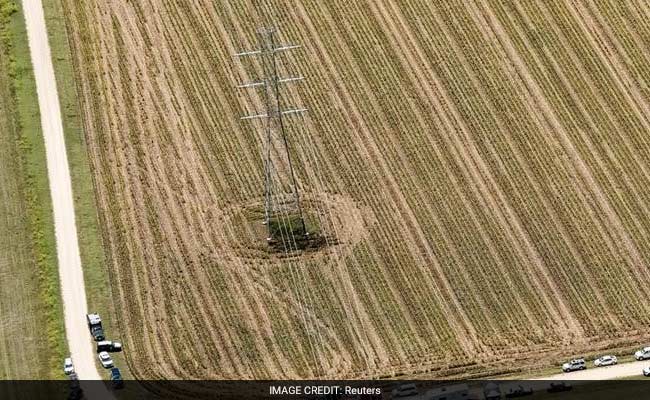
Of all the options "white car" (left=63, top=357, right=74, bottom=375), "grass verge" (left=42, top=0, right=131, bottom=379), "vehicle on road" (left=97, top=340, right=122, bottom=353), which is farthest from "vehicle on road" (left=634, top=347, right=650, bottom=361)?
"white car" (left=63, top=357, right=74, bottom=375)

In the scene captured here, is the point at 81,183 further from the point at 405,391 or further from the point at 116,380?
the point at 405,391

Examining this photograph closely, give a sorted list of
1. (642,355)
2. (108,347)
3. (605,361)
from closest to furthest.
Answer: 1. (108,347)
2. (605,361)
3. (642,355)

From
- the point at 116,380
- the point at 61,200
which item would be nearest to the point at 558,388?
the point at 116,380

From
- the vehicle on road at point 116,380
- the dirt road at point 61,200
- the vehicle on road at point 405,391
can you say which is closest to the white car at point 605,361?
the vehicle on road at point 405,391

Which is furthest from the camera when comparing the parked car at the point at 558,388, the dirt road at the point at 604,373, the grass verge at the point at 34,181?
the grass verge at the point at 34,181

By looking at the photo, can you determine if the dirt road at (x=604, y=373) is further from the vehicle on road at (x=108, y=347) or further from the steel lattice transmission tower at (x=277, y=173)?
the vehicle on road at (x=108, y=347)
